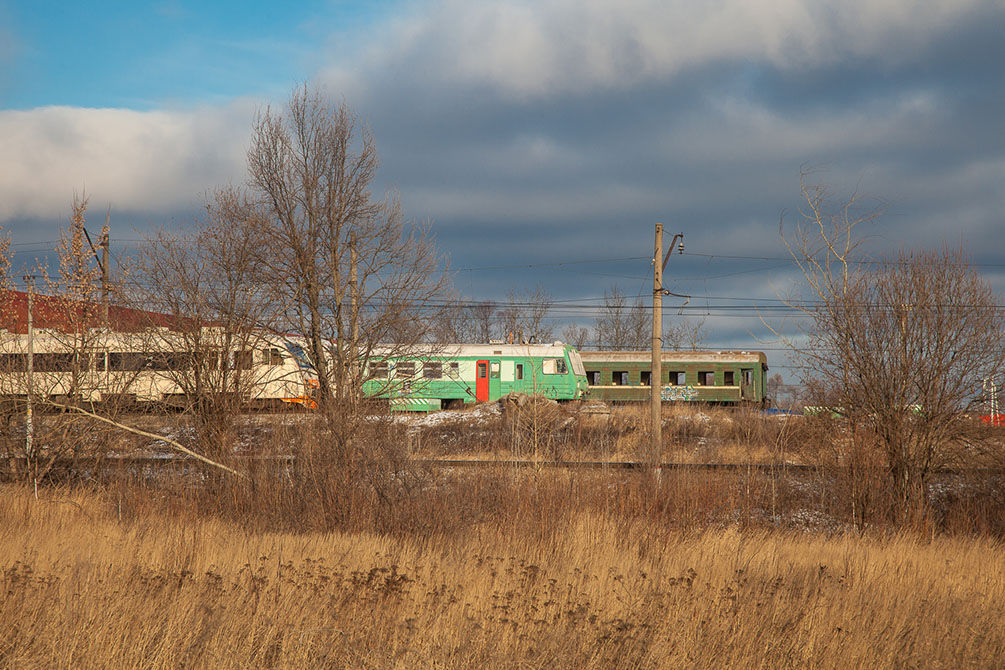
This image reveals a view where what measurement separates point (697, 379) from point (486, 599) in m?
25.8

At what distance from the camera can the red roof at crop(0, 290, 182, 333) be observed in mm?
13844

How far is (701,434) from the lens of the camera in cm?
2370

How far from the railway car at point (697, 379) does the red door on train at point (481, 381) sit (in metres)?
4.43

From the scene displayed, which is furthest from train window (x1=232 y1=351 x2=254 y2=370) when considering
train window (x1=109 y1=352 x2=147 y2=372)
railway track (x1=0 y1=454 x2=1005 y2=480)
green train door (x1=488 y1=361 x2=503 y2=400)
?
green train door (x1=488 y1=361 x2=503 y2=400)

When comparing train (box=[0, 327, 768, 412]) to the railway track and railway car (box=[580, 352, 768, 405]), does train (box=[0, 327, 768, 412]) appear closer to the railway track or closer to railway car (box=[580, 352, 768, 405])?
railway car (box=[580, 352, 768, 405])

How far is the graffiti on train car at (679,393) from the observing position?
3130 cm

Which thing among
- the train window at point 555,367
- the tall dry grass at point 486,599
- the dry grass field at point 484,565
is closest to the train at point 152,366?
the dry grass field at point 484,565

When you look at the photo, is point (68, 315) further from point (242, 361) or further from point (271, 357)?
point (271, 357)

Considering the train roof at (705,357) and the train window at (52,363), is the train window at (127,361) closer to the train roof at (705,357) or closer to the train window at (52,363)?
the train window at (52,363)

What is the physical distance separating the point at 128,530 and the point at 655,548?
6538mm

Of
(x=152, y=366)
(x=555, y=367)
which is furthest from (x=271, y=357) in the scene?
(x=555, y=367)

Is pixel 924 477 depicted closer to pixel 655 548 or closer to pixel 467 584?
pixel 655 548

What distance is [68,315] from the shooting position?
13883mm

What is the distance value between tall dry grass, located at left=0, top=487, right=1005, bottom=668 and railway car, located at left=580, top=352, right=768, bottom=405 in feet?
67.1
